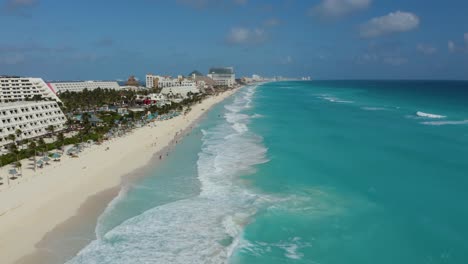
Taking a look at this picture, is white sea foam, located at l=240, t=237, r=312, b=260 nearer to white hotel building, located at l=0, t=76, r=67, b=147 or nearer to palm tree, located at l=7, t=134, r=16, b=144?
palm tree, located at l=7, t=134, r=16, b=144

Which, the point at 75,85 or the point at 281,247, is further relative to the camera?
the point at 75,85

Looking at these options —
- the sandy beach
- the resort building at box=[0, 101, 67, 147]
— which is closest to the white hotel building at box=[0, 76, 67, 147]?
the resort building at box=[0, 101, 67, 147]

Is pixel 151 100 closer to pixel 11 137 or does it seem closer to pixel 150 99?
pixel 150 99

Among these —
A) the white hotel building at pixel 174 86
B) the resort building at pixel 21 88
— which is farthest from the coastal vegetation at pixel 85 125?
the white hotel building at pixel 174 86

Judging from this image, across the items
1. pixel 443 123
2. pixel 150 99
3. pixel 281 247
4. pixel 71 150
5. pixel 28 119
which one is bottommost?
pixel 281 247

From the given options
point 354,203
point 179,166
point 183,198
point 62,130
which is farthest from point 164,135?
point 354,203

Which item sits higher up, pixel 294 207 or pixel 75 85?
pixel 75 85

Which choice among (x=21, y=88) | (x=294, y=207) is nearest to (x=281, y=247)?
(x=294, y=207)

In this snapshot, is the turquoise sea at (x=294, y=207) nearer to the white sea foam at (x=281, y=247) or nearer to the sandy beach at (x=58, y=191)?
the white sea foam at (x=281, y=247)
